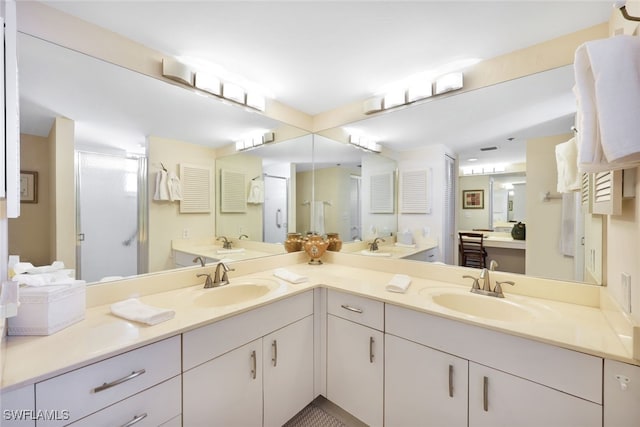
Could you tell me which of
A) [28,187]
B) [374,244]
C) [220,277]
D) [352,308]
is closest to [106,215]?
[28,187]

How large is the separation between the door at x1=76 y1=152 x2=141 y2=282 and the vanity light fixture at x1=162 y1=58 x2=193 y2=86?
1.86ft

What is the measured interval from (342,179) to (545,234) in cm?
153

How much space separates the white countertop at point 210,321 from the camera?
2.58 feet

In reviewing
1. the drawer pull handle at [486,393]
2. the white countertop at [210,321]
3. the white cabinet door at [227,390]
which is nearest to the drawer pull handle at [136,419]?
the white cabinet door at [227,390]

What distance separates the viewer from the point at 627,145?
0.66m

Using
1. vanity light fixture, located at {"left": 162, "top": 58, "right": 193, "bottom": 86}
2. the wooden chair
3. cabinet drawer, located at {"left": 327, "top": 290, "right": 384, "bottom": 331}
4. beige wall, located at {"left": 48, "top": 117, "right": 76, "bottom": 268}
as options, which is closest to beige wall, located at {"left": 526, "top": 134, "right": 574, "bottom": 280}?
the wooden chair

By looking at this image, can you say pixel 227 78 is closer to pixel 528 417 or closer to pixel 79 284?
pixel 79 284

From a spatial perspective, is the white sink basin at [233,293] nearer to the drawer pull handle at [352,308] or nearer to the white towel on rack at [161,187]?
the drawer pull handle at [352,308]

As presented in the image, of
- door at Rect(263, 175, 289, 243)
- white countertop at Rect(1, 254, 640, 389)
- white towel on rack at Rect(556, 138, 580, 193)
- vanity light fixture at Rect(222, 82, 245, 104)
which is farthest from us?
door at Rect(263, 175, 289, 243)

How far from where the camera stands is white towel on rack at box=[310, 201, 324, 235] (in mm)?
2516

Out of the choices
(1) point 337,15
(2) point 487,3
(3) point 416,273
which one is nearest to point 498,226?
(3) point 416,273

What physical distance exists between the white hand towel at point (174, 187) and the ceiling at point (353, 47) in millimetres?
270

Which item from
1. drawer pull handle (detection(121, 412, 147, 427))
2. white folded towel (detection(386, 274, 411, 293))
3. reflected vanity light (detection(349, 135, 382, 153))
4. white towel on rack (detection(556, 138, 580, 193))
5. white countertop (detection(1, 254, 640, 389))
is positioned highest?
reflected vanity light (detection(349, 135, 382, 153))

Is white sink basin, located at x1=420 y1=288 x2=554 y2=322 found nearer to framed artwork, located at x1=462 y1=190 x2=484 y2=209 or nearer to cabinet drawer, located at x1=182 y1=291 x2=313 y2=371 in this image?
framed artwork, located at x1=462 y1=190 x2=484 y2=209
